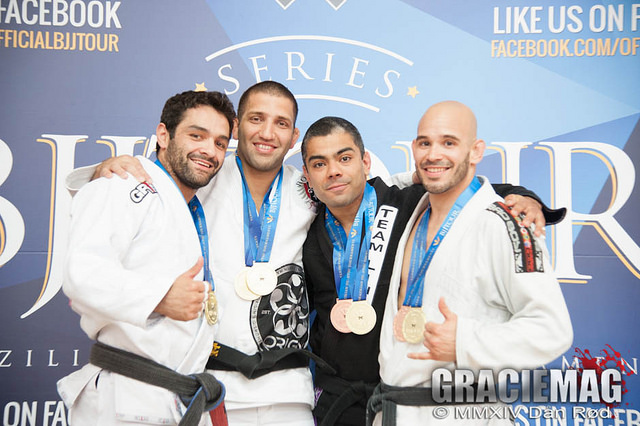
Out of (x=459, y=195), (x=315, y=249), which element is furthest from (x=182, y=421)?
(x=459, y=195)

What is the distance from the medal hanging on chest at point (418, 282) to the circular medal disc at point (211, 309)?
0.66m

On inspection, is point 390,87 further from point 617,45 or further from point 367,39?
point 617,45

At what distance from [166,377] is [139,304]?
1.01 feet

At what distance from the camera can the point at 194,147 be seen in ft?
6.95

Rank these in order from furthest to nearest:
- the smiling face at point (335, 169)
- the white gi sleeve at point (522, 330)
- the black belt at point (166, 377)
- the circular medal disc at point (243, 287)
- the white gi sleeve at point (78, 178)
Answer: the smiling face at point (335, 169)
the circular medal disc at point (243, 287)
the white gi sleeve at point (78, 178)
the black belt at point (166, 377)
the white gi sleeve at point (522, 330)

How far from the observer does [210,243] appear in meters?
2.22

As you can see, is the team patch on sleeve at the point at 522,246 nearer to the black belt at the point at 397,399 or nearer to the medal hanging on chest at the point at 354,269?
the black belt at the point at 397,399

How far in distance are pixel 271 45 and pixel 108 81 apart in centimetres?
100

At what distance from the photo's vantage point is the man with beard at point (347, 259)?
2.15 meters

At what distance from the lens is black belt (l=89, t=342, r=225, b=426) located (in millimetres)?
1788

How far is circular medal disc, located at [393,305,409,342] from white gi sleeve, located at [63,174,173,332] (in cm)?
78

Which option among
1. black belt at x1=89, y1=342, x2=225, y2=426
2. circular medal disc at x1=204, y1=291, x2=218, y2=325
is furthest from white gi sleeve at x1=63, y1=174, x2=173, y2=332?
circular medal disc at x1=204, y1=291, x2=218, y2=325

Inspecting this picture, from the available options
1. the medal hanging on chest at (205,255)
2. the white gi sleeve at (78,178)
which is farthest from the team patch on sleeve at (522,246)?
the white gi sleeve at (78,178)

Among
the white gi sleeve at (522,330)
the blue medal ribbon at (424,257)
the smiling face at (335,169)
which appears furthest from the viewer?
the smiling face at (335,169)
